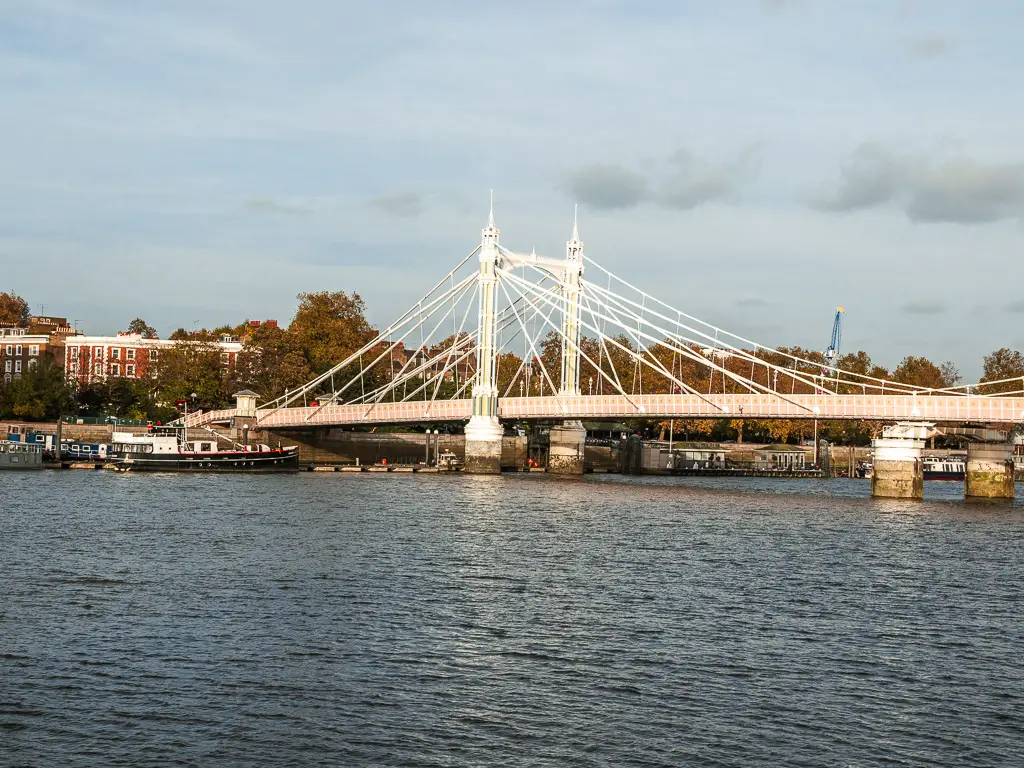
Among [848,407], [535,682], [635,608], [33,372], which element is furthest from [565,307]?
[535,682]

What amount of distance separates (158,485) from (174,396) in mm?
49436

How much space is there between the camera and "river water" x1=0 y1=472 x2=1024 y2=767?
20.4 m

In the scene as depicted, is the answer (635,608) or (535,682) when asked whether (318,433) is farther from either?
(535,682)

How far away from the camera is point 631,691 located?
77.6ft

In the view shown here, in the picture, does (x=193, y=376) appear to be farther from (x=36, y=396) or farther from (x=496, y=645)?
(x=496, y=645)

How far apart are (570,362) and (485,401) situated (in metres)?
9.83

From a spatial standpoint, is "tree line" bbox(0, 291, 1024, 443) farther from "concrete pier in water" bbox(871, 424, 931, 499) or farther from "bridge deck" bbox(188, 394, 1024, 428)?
"concrete pier in water" bbox(871, 424, 931, 499)

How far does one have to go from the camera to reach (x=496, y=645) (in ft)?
89.5

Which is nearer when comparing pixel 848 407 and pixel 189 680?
pixel 189 680

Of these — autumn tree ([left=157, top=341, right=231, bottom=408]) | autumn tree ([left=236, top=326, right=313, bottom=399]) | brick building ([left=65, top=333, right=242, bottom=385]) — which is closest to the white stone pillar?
autumn tree ([left=236, top=326, right=313, bottom=399])

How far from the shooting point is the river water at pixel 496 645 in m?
20.4

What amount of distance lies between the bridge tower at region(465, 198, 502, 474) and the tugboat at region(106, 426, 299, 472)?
44.8ft

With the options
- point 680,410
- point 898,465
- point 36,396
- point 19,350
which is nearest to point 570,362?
point 680,410

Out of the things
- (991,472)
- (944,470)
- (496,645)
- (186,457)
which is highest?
(991,472)
